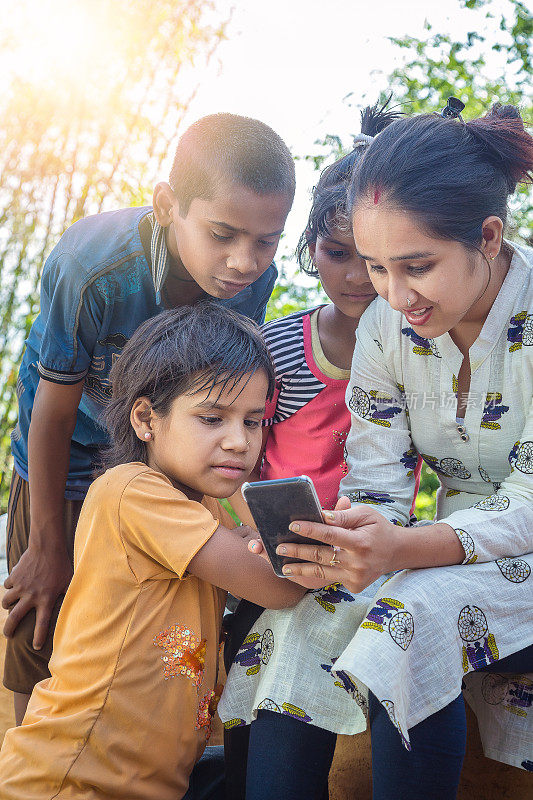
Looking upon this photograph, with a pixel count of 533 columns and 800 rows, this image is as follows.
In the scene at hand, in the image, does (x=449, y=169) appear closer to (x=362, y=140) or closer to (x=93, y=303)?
(x=362, y=140)

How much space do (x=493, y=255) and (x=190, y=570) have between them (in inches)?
41.3

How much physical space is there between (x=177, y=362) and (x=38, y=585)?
0.90m

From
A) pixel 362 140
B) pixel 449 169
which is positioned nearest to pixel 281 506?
pixel 449 169

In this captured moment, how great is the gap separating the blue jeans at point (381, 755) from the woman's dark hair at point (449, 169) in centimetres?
99

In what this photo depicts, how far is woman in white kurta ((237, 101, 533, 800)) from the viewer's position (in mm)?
1504

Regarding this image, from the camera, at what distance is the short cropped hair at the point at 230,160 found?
224cm

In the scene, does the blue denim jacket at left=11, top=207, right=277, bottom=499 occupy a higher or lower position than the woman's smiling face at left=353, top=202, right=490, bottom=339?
lower

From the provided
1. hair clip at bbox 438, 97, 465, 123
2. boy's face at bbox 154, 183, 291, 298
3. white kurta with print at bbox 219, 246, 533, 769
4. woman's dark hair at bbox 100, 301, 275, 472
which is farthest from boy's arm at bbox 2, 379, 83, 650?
hair clip at bbox 438, 97, 465, 123

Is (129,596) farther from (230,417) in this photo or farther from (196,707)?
(230,417)

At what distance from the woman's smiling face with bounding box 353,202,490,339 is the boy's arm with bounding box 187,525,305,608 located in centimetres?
69

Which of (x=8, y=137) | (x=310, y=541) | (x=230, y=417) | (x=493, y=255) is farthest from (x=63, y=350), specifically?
(x=8, y=137)

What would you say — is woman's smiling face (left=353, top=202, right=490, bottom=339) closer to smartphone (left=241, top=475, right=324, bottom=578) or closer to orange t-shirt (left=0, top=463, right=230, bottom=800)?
smartphone (left=241, top=475, right=324, bottom=578)

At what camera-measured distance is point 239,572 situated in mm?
1783

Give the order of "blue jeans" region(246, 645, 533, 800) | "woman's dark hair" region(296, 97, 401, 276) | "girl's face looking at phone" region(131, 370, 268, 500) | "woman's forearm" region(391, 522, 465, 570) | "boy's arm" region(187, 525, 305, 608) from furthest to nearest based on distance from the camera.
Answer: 1. "woman's dark hair" region(296, 97, 401, 276)
2. "girl's face looking at phone" region(131, 370, 268, 500)
3. "boy's arm" region(187, 525, 305, 608)
4. "woman's forearm" region(391, 522, 465, 570)
5. "blue jeans" region(246, 645, 533, 800)
